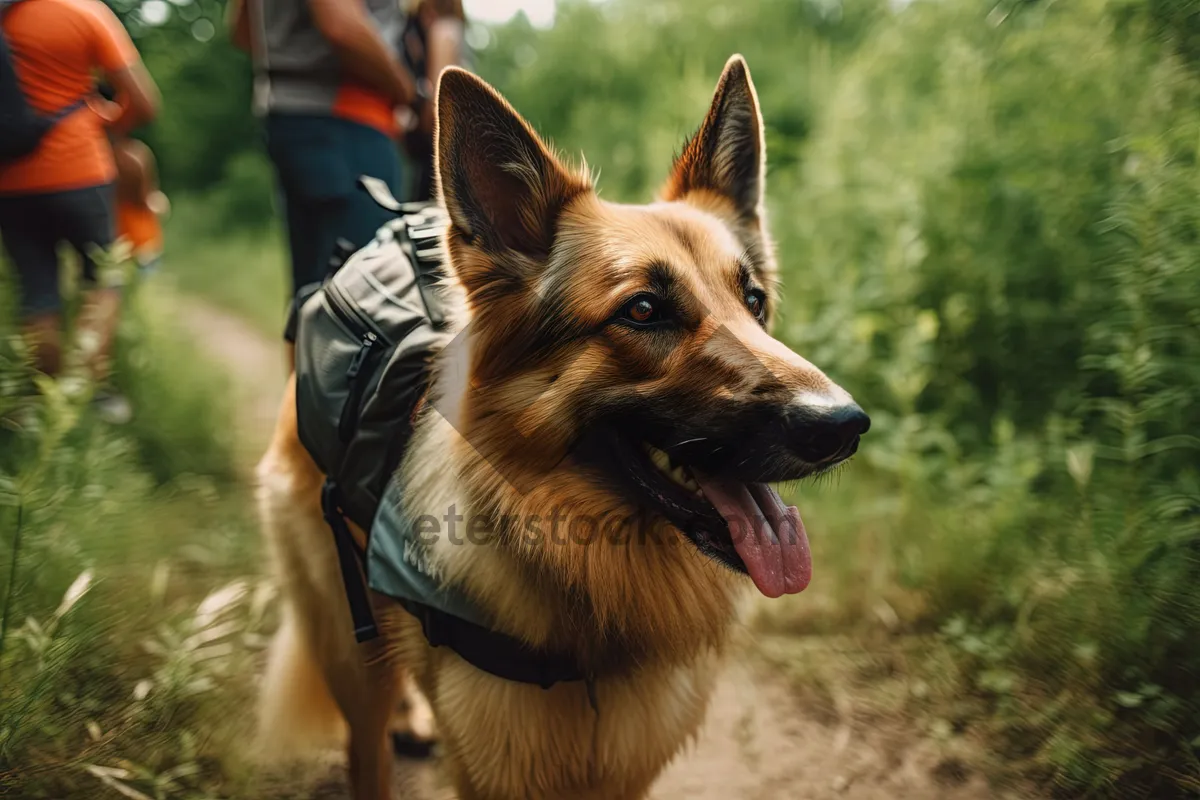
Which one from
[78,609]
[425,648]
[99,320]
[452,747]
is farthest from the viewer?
[99,320]

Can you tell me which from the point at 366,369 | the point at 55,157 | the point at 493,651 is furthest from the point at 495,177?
the point at 55,157

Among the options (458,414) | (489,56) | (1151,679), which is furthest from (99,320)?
(489,56)

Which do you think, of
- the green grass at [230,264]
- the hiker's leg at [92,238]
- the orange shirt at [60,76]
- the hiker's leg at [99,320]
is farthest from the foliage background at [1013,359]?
the green grass at [230,264]

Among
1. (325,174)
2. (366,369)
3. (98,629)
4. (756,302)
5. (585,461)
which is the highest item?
(756,302)

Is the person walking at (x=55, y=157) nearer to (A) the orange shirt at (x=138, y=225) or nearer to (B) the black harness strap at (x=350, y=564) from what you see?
(A) the orange shirt at (x=138, y=225)

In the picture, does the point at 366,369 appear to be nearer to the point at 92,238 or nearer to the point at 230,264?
the point at 92,238

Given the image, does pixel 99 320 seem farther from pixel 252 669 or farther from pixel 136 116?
pixel 252 669

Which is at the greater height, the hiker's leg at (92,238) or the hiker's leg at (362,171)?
the hiker's leg at (362,171)

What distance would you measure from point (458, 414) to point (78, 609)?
142 centimetres

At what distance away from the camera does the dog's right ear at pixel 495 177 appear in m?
1.85

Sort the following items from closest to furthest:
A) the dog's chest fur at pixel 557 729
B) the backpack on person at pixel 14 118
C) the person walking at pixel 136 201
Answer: the dog's chest fur at pixel 557 729 → the backpack on person at pixel 14 118 → the person walking at pixel 136 201

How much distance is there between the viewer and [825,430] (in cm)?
160

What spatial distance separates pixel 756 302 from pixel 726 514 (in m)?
0.64

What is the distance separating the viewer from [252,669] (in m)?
2.88
